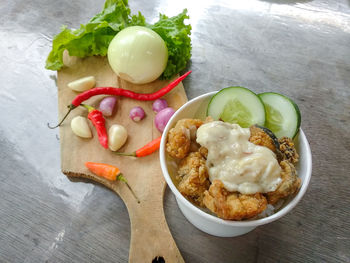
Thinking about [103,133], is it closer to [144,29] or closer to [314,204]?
[144,29]

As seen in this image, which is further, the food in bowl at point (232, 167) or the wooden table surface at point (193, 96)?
the wooden table surface at point (193, 96)

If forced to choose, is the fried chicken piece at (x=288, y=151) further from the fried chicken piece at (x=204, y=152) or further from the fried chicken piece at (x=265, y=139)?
the fried chicken piece at (x=204, y=152)

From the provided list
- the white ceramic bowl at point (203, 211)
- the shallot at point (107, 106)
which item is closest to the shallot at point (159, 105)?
the shallot at point (107, 106)

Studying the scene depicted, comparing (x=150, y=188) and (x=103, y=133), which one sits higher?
(x=103, y=133)

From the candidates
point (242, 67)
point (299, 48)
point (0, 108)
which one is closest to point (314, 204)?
point (242, 67)

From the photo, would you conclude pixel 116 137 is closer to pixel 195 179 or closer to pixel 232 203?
pixel 195 179

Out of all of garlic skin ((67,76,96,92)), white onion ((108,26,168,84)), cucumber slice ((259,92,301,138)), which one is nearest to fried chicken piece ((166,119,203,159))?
cucumber slice ((259,92,301,138))

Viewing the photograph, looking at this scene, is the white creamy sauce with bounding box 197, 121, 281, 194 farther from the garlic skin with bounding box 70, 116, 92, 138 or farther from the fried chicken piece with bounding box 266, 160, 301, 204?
the garlic skin with bounding box 70, 116, 92, 138
